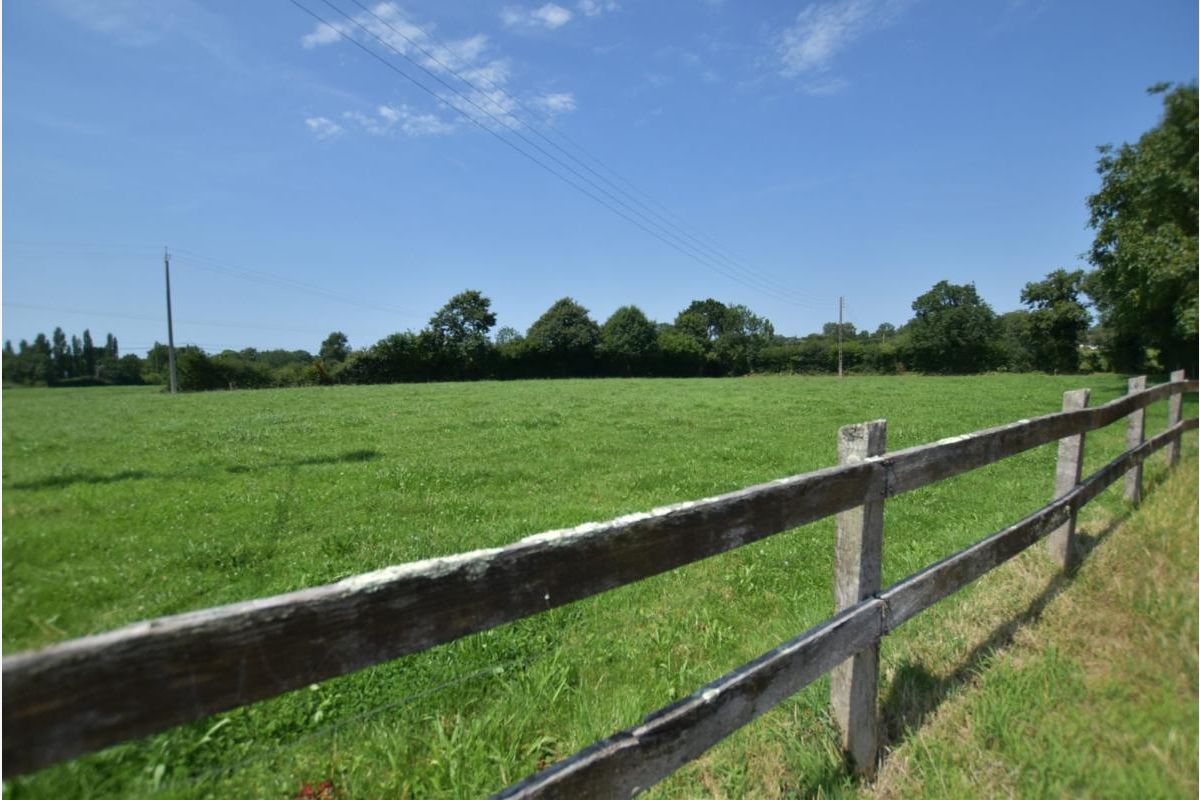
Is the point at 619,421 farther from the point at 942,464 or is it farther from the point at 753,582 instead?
the point at 942,464

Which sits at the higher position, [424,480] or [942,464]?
[942,464]

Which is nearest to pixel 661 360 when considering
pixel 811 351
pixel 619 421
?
pixel 811 351

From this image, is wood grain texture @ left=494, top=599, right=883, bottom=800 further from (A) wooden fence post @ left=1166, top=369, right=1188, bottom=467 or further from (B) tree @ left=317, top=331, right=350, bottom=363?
(A) wooden fence post @ left=1166, top=369, right=1188, bottom=467

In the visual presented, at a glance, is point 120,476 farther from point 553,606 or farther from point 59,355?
point 553,606

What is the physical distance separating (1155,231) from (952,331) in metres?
69.5

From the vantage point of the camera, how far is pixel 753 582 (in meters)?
4.96

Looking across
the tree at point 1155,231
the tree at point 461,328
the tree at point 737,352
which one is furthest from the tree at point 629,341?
the tree at point 461,328

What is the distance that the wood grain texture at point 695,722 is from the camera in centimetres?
169

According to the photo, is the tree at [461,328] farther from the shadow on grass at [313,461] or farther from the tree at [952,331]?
the tree at [952,331]

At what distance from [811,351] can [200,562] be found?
2989 inches

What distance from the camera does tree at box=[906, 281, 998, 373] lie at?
227 ft

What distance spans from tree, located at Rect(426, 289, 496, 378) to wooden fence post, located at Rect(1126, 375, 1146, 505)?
7.63 metres

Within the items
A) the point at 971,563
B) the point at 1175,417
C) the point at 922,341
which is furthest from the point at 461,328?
the point at 922,341

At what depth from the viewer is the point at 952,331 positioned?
75000 millimetres
